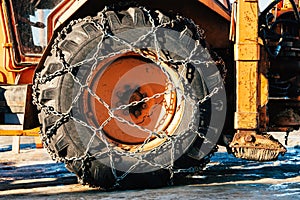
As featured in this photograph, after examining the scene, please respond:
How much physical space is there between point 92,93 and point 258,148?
4.42 feet

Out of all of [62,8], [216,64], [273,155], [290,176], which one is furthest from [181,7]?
[290,176]

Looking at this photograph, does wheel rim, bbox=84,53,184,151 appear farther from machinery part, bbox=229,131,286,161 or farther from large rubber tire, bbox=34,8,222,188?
machinery part, bbox=229,131,286,161

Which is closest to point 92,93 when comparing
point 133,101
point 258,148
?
point 133,101

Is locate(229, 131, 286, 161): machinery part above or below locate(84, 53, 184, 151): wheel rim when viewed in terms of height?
below

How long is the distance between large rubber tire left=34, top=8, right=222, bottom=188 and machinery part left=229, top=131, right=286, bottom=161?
33cm

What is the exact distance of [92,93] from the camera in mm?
4102

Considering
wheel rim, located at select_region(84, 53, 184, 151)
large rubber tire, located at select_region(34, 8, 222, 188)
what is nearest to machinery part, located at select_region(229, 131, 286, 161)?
large rubber tire, located at select_region(34, 8, 222, 188)

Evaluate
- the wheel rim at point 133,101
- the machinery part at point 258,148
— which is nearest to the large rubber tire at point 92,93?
the wheel rim at point 133,101

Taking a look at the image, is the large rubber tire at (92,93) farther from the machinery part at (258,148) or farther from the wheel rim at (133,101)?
the machinery part at (258,148)

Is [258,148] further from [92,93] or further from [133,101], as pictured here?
[92,93]

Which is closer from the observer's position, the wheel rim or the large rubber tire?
the large rubber tire

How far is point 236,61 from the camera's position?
4.32 m

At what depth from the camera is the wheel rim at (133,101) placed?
4180mm

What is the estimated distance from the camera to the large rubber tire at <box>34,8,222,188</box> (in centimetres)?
403
